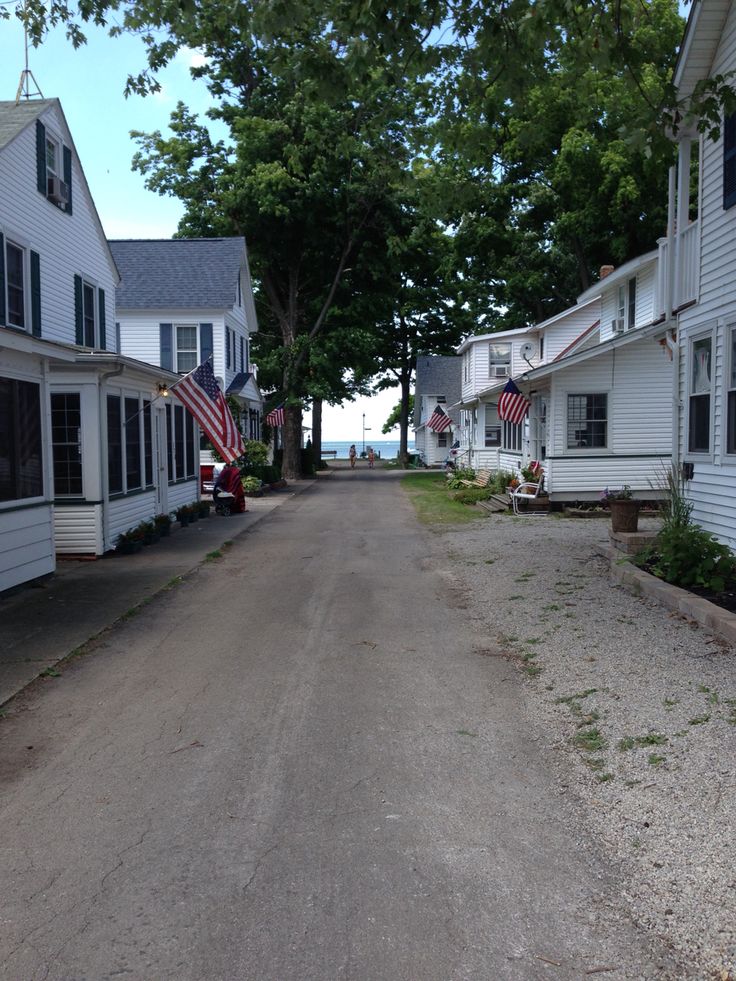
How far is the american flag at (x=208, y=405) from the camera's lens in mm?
15156

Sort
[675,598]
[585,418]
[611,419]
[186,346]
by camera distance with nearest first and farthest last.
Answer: [675,598] → [611,419] → [585,418] → [186,346]

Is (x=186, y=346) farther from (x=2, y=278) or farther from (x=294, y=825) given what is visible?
(x=294, y=825)

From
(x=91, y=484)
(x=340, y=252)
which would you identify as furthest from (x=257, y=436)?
(x=91, y=484)

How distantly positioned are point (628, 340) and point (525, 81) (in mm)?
10677

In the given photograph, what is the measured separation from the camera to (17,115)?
15.4 metres

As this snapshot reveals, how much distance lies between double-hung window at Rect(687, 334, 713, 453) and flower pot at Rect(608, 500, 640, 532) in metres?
1.15

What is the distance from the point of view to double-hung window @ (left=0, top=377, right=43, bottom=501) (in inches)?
402

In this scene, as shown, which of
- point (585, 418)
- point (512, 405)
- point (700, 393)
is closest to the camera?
point (700, 393)

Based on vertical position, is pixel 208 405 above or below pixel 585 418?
above

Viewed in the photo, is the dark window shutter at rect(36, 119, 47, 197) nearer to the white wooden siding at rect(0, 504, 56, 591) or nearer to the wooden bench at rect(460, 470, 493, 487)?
the white wooden siding at rect(0, 504, 56, 591)

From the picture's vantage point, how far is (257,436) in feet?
127

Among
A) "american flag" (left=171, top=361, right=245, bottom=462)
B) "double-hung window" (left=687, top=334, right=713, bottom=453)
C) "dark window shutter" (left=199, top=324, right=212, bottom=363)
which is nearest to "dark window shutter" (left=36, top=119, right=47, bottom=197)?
"american flag" (left=171, top=361, right=245, bottom=462)

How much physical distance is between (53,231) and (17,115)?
210cm

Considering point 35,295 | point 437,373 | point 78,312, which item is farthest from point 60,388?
point 437,373
